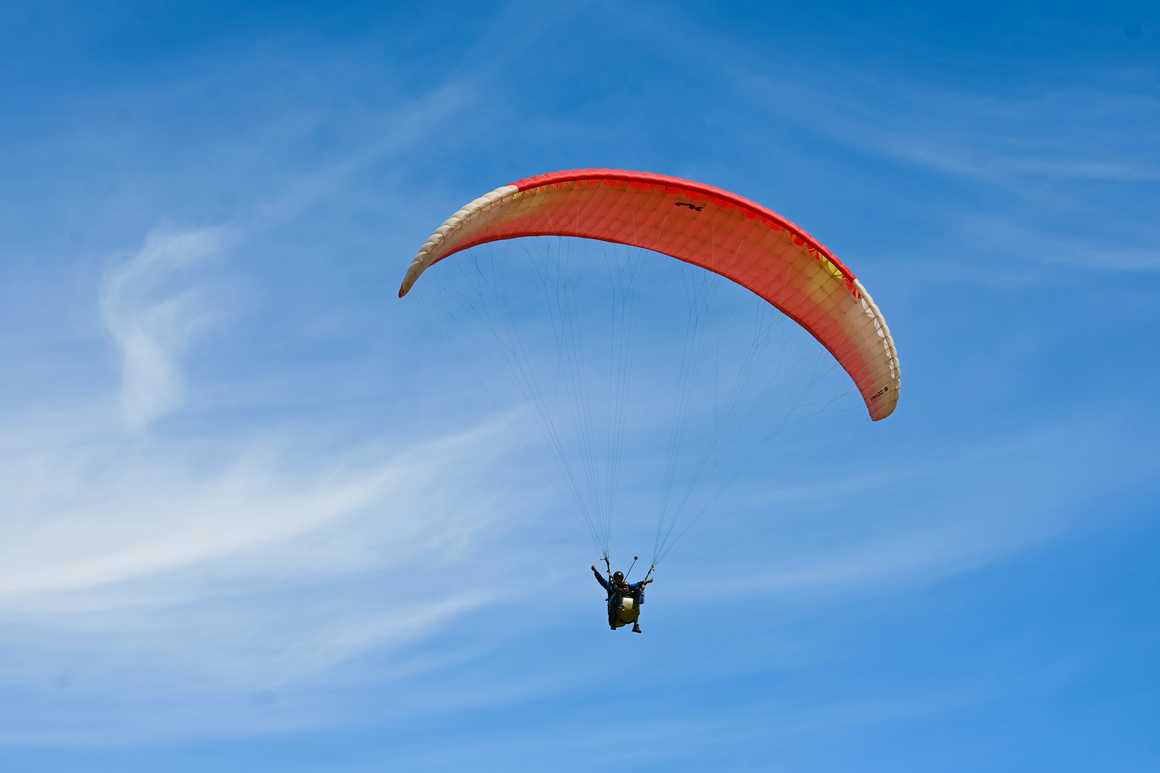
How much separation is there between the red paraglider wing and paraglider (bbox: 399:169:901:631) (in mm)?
23

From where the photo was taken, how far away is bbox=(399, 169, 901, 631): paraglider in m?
34.6

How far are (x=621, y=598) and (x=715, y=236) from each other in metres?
8.25

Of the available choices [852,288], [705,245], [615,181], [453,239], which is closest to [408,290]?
[453,239]

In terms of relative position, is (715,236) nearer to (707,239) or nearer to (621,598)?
(707,239)

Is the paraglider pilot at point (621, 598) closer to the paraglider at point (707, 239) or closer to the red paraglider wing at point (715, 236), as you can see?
→ the paraglider at point (707, 239)

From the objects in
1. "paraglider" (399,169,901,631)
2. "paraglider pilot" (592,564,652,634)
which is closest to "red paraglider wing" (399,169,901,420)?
"paraglider" (399,169,901,631)

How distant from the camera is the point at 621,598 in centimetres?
3650

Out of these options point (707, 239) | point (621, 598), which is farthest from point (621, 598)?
point (707, 239)

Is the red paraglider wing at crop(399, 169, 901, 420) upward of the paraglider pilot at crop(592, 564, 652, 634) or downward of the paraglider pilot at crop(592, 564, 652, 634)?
upward

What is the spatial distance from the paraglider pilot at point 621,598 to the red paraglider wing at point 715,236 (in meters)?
7.35

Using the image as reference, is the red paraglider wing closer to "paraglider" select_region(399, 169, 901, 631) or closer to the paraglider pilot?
"paraglider" select_region(399, 169, 901, 631)

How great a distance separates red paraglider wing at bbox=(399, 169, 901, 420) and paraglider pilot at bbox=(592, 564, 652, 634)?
24.1 feet

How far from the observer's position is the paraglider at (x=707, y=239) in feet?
113

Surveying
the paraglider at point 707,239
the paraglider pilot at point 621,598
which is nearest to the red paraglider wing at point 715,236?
the paraglider at point 707,239
